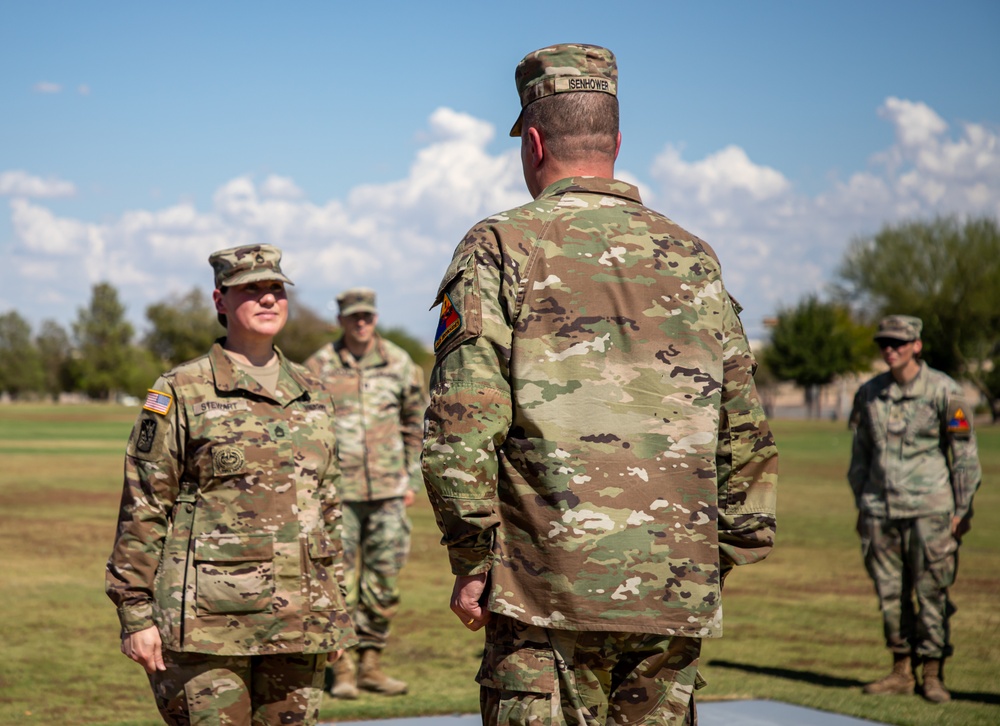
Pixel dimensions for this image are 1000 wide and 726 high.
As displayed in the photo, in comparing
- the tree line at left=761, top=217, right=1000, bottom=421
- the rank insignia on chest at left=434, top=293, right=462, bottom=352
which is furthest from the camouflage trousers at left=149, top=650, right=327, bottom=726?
the tree line at left=761, top=217, right=1000, bottom=421

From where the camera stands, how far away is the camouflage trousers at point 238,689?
13.5 ft

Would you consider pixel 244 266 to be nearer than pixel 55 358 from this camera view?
Yes

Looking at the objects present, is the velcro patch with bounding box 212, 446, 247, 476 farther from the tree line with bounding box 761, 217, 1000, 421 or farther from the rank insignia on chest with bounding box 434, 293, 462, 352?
the tree line with bounding box 761, 217, 1000, 421

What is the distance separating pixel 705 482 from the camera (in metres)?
3.11

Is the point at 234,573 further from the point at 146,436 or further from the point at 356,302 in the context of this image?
the point at 356,302

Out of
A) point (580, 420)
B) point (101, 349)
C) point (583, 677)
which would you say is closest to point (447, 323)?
point (580, 420)

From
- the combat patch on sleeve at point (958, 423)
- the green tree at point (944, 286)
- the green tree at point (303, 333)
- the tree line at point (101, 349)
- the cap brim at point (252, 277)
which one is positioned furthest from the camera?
the tree line at point (101, 349)

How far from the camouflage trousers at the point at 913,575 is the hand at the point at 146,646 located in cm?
529

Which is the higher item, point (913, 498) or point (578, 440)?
point (578, 440)

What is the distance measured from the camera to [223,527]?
423 cm

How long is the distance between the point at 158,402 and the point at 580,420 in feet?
6.33

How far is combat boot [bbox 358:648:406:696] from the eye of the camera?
751cm

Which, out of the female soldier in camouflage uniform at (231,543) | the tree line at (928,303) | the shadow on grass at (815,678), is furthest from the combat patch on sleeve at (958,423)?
the tree line at (928,303)

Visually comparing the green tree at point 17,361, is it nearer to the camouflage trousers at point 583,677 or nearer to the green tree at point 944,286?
the green tree at point 944,286
